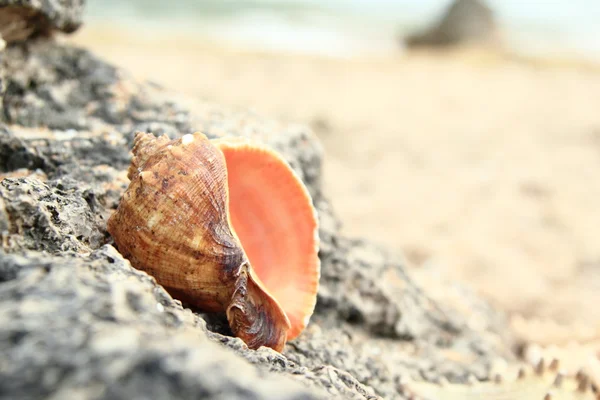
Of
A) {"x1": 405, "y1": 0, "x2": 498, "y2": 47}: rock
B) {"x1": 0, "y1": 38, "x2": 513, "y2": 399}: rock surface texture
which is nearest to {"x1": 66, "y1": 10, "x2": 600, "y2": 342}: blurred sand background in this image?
{"x1": 0, "y1": 38, "x2": 513, "y2": 399}: rock surface texture

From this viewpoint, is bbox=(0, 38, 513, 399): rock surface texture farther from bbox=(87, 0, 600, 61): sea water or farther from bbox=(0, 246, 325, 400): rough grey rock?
bbox=(87, 0, 600, 61): sea water

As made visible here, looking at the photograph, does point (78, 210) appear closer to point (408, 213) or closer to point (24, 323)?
point (24, 323)

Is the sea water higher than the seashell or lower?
higher

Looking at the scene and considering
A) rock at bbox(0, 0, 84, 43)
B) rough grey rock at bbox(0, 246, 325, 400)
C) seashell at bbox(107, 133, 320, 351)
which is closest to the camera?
rough grey rock at bbox(0, 246, 325, 400)

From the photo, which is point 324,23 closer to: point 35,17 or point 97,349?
point 35,17

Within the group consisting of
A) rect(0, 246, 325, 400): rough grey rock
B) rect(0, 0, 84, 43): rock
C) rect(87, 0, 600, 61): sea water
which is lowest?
rect(0, 246, 325, 400): rough grey rock

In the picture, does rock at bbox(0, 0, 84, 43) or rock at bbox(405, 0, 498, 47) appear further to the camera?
rock at bbox(405, 0, 498, 47)

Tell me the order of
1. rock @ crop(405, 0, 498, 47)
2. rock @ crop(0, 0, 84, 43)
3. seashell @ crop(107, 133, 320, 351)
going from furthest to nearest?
rock @ crop(405, 0, 498, 47), rock @ crop(0, 0, 84, 43), seashell @ crop(107, 133, 320, 351)
